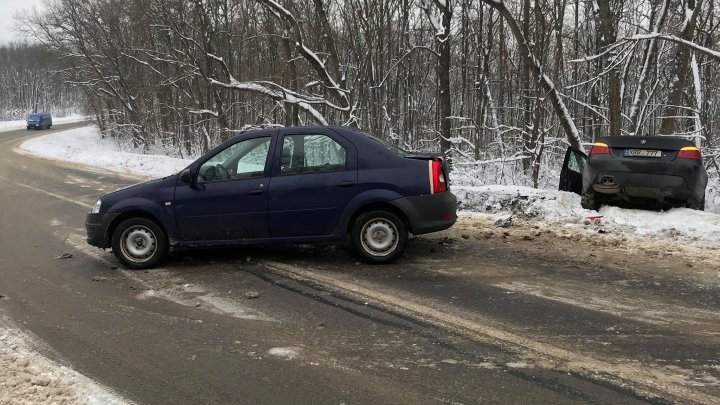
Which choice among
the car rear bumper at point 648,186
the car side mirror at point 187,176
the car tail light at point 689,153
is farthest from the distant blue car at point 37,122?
the car tail light at point 689,153

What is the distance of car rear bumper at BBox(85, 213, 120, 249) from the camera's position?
6.30 metres

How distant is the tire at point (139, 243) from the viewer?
6.32 meters

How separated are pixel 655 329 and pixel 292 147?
165 inches

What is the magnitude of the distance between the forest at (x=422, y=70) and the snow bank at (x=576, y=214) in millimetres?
3154

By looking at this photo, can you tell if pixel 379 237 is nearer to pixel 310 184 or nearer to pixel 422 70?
pixel 310 184

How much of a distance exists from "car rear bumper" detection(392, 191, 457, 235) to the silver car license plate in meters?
3.48

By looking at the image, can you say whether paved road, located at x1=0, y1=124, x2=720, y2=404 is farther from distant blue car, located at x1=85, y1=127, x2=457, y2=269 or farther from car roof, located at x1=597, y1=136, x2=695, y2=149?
car roof, located at x1=597, y1=136, x2=695, y2=149

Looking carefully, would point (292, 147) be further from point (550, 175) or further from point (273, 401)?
point (550, 175)

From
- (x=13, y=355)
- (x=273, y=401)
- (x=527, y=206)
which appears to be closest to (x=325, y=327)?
(x=273, y=401)

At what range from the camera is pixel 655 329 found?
4203 millimetres

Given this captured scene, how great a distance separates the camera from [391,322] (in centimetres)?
445

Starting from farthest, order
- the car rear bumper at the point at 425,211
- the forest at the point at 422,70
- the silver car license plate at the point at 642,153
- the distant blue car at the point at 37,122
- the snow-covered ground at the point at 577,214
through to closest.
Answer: the distant blue car at the point at 37,122, the forest at the point at 422,70, the silver car license plate at the point at 642,153, the snow-covered ground at the point at 577,214, the car rear bumper at the point at 425,211

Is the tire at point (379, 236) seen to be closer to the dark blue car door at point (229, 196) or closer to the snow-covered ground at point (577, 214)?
the dark blue car door at point (229, 196)

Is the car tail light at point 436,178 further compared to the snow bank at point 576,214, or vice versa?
the snow bank at point 576,214
